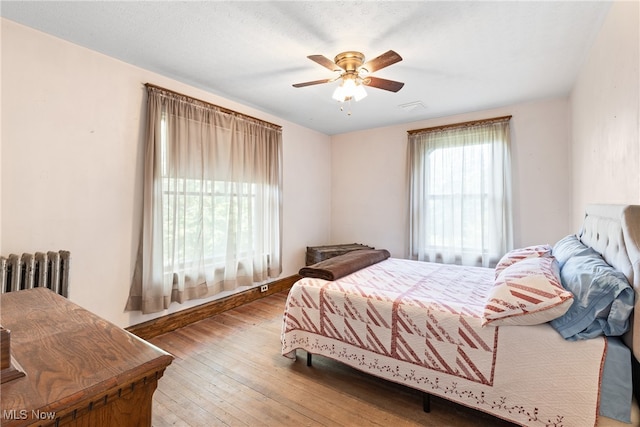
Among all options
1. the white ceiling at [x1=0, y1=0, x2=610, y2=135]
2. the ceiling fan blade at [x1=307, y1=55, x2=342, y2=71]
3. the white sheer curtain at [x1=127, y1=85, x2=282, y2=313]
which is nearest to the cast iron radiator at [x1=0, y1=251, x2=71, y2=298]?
Result: the white sheer curtain at [x1=127, y1=85, x2=282, y2=313]

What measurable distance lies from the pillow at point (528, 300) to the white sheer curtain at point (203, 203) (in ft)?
8.95

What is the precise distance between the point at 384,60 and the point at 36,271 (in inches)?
118

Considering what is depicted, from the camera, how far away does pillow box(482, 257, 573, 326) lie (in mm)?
1385

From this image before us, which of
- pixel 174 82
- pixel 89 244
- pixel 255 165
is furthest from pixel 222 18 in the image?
pixel 89 244

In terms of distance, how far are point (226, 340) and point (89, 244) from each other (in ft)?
4.85

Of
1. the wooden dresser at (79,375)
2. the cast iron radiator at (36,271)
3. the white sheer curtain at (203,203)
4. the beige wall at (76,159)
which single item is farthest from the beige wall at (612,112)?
the cast iron radiator at (36,271)

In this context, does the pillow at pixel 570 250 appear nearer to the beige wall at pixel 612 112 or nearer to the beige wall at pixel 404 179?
the beige wall at pixel 612 112

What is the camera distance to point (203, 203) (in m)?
3.09

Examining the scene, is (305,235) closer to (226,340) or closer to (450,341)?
(226,340)

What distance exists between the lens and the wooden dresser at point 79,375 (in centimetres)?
63

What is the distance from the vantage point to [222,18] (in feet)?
6.41

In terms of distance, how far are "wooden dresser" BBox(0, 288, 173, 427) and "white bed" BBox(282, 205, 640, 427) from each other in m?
1.42
